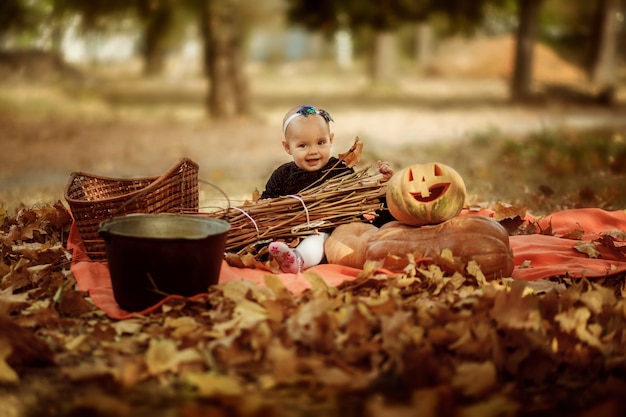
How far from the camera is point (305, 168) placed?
4.56 m

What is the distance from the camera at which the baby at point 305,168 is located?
158 inches

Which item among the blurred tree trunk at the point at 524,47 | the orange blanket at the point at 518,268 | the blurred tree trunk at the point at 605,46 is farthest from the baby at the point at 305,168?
the blurred tree trunk at the point at 605,46

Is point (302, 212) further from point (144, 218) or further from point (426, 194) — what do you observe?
point (144, 218)

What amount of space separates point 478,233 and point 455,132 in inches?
323

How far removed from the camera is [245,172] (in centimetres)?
838

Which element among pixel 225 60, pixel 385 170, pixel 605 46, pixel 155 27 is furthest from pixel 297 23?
pixel 385 170

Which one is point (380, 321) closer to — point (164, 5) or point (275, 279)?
point (275, 279)

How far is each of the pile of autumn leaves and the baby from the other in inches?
18.1

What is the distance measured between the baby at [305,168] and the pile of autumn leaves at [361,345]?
0.46 metres

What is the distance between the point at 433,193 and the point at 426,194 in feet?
0.39

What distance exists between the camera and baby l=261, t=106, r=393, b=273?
13.2ft

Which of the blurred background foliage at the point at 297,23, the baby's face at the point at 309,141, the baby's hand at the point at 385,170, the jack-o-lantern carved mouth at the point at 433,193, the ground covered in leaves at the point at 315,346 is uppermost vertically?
the blurred background foliage at the point at 297,23

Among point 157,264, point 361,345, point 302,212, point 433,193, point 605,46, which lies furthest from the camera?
point 605,46

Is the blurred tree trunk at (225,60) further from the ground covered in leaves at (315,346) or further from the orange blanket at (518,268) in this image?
the orange blanket at (518,268)
